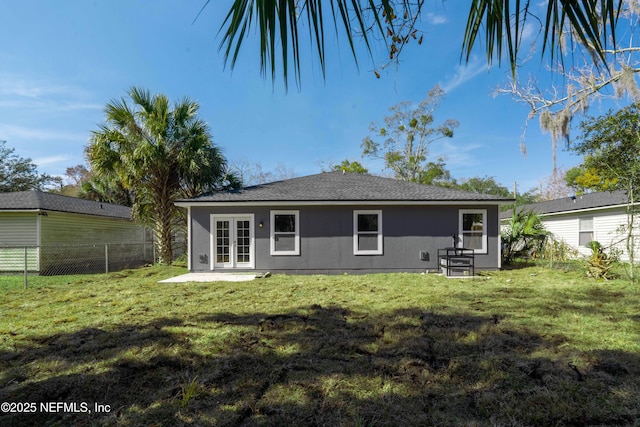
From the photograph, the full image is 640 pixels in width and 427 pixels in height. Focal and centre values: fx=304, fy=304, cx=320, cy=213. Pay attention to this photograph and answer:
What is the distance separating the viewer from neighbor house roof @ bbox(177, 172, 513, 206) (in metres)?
9.97

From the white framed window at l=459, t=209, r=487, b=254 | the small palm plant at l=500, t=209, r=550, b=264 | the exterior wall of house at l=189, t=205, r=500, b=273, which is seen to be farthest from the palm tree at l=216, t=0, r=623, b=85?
the small palm plant at l=500, t=209, r=550, b=264

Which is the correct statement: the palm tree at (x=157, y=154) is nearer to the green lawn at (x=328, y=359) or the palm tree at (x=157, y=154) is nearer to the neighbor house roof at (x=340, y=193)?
the neighbor house roof at (x=340, y=193)

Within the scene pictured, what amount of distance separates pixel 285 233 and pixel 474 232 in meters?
6.41

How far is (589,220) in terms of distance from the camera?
14180 millimetres

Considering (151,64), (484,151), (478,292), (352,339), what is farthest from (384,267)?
(484,151)

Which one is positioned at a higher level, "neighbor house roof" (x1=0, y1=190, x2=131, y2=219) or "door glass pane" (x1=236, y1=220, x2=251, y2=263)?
"neighbor house roof" (x1=0, y1=190, x2=131, y2=219)

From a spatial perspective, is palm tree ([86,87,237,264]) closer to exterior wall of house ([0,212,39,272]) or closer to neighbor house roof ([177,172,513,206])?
neighbor house roof ([177,172,513,206])

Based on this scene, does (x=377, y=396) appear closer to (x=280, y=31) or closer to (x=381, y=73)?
(x=381, y=73)

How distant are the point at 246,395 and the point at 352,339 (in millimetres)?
1705

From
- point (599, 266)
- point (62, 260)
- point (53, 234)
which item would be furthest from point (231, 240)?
point (599, 266)

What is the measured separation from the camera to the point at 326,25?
0.98 metres

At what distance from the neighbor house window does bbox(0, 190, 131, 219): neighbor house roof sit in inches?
882

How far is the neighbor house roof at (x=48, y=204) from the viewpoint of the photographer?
1115 centimetres

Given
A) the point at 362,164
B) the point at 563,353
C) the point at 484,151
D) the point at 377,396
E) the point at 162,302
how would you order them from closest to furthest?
the point at 377,396, the point at 563,353, the point at 162,302, the point at 484,151, the point at 362,164
